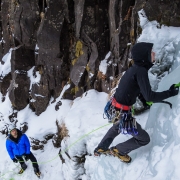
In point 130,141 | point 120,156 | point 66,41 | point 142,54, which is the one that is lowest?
point 120,156

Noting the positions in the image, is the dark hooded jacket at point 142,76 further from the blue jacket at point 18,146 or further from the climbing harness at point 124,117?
the blue jacket at point 18,146

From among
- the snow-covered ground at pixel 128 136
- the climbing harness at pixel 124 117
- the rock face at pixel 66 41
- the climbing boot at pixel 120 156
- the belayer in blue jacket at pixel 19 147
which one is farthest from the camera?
the belayer in blue jacket at pixel 19 147

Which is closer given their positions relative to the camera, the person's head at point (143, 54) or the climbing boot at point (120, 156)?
the person's head at point (143, 54)

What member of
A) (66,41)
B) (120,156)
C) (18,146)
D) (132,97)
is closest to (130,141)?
(120,156)

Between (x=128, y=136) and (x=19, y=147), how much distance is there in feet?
13.0

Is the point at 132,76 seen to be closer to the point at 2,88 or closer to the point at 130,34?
the point at 130,34

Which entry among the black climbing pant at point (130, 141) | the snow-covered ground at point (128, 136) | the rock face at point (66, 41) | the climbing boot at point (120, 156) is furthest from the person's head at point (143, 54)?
the rock face at point (66, 41)

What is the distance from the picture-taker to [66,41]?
31.8 ft

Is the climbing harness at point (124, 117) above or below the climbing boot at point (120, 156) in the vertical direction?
above

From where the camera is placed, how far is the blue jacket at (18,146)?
7781 mm

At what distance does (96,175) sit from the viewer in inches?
212

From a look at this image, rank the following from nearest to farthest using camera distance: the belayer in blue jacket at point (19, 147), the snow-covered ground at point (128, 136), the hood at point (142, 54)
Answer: the hood at point (142, 54) < the snow-covered ground at point (128, 136) < the belayer in blue jacket at point (19, 147)

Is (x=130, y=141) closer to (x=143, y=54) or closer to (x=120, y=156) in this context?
(x=120, y=156)

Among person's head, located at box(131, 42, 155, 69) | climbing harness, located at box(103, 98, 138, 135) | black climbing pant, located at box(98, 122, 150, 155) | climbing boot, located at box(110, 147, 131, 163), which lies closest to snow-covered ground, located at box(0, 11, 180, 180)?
climbing boot, located at box(110, 147, 131, 163)
